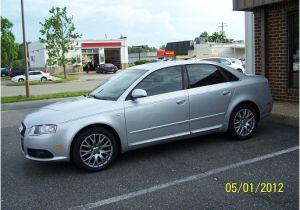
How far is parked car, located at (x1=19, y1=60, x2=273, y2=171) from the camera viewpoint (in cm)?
542

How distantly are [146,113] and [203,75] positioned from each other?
1374 millimetres

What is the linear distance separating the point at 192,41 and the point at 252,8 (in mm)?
64262

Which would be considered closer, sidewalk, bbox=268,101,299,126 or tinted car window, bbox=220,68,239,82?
tinted car window, bbox=220,68,239,82

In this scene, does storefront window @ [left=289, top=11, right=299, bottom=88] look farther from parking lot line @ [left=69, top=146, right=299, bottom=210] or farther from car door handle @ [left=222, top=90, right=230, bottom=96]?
parking lot line @ [left=69, top=146, right=299, bottom=210]

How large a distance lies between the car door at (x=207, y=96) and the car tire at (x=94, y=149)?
1438 mm

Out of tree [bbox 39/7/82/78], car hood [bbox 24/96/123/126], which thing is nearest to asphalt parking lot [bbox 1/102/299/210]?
car hood [bbox 24/96/123/126]

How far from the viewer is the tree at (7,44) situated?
194 ft

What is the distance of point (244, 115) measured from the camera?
6859 mm

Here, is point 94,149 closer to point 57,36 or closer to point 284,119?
point 284,119

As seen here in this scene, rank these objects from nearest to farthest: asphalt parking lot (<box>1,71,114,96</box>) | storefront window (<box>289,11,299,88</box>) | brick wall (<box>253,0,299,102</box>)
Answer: storefront window (<box>289,11,299,88</box>)
brick wall (<box>253,0,299,102</box>)
asphalt parking lot (<box>1,71,114,96</box>)

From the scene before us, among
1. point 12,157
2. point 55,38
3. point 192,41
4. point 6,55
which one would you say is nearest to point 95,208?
point 12,157

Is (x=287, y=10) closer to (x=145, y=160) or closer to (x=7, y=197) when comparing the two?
(x=145, y=160)

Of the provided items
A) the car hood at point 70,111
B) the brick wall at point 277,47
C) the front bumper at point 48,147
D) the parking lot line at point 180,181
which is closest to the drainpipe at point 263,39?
the brick wall at point 277,47

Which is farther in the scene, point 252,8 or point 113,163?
point 252,8
